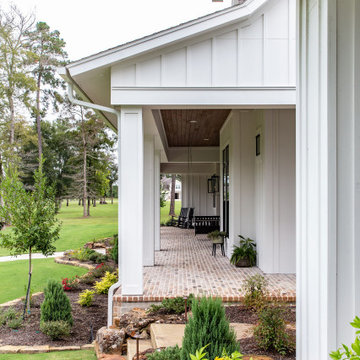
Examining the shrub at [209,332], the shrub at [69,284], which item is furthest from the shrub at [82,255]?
the shrub at [209,332]

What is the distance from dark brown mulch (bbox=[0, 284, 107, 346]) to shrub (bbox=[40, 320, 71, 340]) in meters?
0.08

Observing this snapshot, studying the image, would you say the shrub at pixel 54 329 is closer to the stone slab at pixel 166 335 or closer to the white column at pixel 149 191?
the stone slab at pixel 166 335

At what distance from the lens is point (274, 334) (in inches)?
130

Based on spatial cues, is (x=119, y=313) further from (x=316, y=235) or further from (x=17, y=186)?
(x=316, y=235)

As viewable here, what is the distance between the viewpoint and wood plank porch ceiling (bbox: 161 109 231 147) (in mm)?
7801

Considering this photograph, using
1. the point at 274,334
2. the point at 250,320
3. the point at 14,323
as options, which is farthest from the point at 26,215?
the point at 274,334

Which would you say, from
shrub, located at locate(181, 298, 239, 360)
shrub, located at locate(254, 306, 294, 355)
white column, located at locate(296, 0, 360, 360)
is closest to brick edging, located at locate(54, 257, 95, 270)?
shrub, located at locate(254, 306, 294, 355)

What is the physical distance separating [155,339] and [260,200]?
3.82 meters

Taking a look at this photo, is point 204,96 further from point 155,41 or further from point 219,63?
point 155,41

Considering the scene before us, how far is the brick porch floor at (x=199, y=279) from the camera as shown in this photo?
507 cm

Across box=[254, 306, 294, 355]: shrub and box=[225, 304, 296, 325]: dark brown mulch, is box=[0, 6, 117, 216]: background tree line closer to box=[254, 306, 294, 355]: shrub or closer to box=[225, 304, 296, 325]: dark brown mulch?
box=[225, 304, 296, 325]: dark brown mulch

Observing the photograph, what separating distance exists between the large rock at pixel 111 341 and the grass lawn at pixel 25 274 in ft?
9.33

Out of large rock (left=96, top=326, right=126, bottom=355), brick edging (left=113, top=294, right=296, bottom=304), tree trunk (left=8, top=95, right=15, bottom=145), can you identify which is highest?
tree trunk (left=8, top=95, right=15, bottom=145)

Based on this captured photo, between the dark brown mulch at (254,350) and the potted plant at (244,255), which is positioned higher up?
the potted plant at (244,255)
